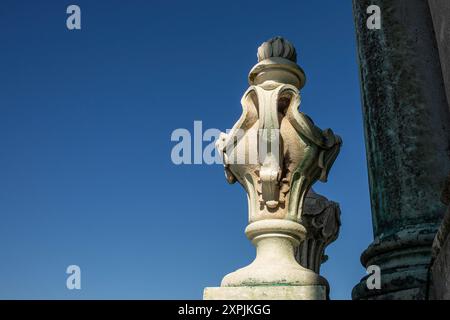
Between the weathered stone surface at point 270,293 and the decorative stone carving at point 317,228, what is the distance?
4.69 metres

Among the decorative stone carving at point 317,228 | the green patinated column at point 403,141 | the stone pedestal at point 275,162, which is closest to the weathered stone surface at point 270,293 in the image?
the stone pedestal at point 275,162

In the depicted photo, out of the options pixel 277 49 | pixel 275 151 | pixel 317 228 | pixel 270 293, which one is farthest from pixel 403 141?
pixel 317 228

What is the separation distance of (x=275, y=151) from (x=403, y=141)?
1284mm

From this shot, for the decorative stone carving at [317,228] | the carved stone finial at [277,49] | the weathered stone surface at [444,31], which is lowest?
the weathered stone surface at [444,31]

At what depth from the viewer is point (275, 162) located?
16.6 feet

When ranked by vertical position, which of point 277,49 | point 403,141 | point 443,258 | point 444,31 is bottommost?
point 443,258

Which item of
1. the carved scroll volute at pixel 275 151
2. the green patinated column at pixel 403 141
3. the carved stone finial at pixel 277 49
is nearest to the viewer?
the green patinated column at pixel 403 141

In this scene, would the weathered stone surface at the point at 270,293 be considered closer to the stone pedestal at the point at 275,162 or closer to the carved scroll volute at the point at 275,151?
the stone pedestal at the point at 275,162

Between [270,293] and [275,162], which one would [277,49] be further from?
[270,293]

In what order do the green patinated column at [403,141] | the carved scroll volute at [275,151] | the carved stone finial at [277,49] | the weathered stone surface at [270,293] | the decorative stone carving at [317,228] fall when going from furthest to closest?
the decorative stone carving at [317,228] → the carved stone finial at [277,49] → the carved scroll volute at [275,151] → the green patinated column at [403,141] → the weathered stone surface at [270,293]

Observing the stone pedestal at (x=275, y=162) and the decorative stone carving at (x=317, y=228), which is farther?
the decorative stone carving at (x=317, y=228)

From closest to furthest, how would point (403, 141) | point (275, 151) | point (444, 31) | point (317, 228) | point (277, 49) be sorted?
point (444, 31) < point (275, 151) < point (403, 141) < point (277, 49) < point (317, 228)

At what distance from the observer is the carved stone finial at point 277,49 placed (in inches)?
224

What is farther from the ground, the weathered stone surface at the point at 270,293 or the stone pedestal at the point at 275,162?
the stone pedestal at the point at 275,162
